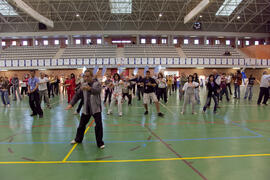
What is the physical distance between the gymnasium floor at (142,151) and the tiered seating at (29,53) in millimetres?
31309

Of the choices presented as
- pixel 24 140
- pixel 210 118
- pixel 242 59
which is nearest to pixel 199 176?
pixel 24 140

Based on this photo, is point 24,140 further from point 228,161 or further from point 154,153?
point 228,161

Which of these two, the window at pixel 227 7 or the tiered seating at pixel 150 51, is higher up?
the window at pixel 227 7

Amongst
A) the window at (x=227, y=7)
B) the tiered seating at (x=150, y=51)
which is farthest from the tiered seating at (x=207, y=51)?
the window at (x=227, y=7)

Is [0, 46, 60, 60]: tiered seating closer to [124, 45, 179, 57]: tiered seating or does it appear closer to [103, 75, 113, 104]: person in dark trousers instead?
[124, 45, 179, 57]: tiered seating

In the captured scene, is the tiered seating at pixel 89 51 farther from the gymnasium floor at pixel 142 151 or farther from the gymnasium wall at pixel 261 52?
the gymnasium floor at pixel 142 151

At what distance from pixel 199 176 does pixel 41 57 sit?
36339 mm

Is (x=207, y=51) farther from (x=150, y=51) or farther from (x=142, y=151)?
(x=142, y=151)

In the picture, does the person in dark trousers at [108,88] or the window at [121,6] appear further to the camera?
the window at [121,6]

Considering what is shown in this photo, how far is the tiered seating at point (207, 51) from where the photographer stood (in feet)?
119

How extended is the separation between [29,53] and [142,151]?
37454mm

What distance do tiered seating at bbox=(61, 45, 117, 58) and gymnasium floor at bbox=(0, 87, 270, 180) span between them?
2870 centimetres

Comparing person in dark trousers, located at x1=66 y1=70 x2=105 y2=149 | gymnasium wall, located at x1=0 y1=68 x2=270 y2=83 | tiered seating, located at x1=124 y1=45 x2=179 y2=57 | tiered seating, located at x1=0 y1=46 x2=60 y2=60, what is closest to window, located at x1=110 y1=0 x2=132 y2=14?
tiered seating, located at x1=124 y1=45 x2=179 y2=57

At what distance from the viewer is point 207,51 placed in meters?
37.6
